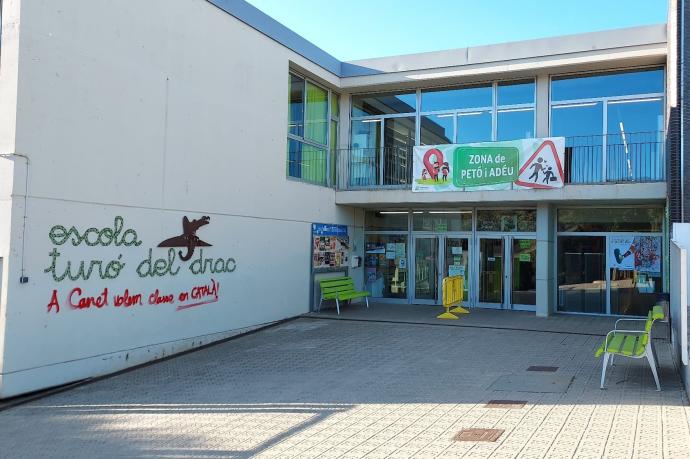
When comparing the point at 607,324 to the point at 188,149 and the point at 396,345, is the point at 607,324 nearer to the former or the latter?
the point at 396,345

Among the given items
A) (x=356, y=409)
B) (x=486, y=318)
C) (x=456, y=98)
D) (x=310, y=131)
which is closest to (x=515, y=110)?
(x=456, y=98)

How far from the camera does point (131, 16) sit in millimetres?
9242

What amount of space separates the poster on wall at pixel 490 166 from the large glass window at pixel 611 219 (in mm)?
1935

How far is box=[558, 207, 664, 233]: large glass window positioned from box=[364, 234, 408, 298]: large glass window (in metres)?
4.25

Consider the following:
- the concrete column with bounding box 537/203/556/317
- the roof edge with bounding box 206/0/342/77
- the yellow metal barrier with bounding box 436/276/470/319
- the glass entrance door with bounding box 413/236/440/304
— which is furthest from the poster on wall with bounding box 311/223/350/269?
the concrete column with bounding box 537/203/556/317

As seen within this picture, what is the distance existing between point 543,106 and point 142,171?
9.63 metres

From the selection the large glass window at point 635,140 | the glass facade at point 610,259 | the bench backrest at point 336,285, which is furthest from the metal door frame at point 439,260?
the large glass window at point 635,140

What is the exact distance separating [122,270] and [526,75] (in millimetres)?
10467

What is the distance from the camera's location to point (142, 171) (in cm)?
939

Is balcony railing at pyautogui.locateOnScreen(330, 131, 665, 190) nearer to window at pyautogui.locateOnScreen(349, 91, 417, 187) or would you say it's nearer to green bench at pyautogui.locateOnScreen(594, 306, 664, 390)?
window at pyautogui.locateOnScreen(349, 91, 417, 187)

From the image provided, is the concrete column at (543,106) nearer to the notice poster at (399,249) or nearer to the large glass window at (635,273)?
the large glass window at (635,273)

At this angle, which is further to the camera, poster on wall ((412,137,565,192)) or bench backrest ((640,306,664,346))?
poster on wall ((412,137,565,192))

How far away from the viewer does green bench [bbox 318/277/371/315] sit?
14414 millimetres

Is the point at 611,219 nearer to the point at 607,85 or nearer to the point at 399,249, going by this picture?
the point at 607,85
